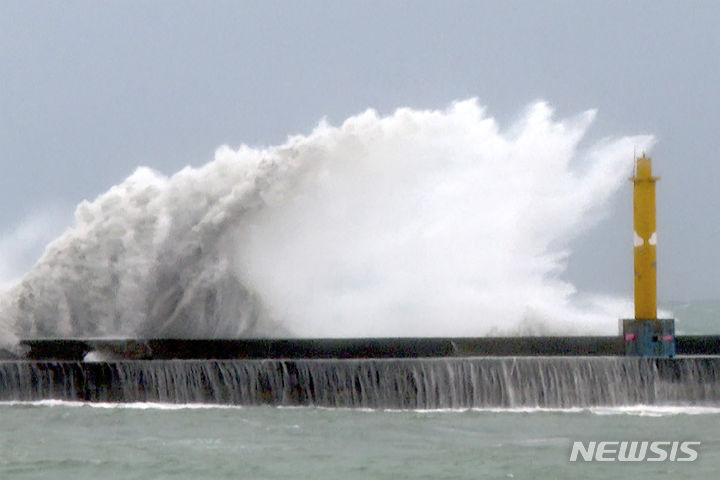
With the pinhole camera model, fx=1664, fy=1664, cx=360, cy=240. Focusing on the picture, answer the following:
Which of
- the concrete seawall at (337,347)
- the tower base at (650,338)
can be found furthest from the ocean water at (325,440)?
the concrete seawall at (337,347)

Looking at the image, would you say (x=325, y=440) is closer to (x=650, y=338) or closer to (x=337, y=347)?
(x=337, y=347)

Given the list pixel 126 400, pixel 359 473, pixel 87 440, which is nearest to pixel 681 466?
pixel 359 473

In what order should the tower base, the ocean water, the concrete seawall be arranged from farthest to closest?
the concrete seawall, the tower base, the ocean water

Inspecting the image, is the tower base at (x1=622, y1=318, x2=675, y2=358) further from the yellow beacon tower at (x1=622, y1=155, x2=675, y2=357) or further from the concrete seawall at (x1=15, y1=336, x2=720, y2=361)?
the concrete seawall at (x1=15, y1=336, x2=720, y2=361)

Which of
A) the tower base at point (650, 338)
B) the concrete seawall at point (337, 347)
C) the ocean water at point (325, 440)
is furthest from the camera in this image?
the concrete seawall at point (337, 347)

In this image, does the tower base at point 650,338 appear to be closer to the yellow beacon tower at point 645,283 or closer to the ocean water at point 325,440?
the yellow beacon tower at point 645,283

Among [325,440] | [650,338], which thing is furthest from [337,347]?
[325,440]

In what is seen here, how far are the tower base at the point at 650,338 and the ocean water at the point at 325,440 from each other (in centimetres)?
97

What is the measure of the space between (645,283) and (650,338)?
74cm

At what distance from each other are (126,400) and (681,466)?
23.5 feet

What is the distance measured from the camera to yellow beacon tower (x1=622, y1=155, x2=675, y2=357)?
19.3 metres

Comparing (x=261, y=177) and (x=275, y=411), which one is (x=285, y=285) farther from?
(x=275, y=411)

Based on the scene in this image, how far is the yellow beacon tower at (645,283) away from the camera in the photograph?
63.4 feet

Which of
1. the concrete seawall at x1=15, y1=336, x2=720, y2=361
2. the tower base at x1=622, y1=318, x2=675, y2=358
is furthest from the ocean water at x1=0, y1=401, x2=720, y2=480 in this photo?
the concrete seawall at x1=15, y1=336, x2=720, y2=361
